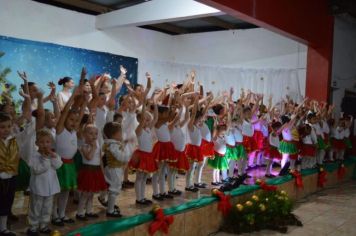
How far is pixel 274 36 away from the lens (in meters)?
9.40

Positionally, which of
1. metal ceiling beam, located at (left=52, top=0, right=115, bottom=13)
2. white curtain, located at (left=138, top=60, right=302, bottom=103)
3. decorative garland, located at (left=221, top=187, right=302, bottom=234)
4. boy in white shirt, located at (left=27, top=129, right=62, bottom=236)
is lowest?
A: decorative garland, located at (left=221, top=187, right=302, bottom=234)

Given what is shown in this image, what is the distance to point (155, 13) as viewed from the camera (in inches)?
299

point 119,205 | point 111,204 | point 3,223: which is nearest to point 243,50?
point 119,205

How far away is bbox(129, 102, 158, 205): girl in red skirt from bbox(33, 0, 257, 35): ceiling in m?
4.56

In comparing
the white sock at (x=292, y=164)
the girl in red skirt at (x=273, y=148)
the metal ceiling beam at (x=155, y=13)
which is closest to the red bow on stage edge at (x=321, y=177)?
the white sock at (x=292, y=164)

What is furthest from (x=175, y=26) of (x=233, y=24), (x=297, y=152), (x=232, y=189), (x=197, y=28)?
(x=232, y=189)

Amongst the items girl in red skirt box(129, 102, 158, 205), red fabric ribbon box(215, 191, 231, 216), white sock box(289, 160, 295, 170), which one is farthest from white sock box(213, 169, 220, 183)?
white sock box(289, 160, 295, 170)

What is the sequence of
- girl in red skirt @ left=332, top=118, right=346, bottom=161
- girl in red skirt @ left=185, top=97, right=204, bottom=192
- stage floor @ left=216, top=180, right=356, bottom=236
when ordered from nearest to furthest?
stage floor @ left=216, top=180, right=356, bottom=236
girl in red skirt @ left=185, top=97, right=204, bottom=192
girl in red skirt @ left=332, top=118, right=346, bottom=161

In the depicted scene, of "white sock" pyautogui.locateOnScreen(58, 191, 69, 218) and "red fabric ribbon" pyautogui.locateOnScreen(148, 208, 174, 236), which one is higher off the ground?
"white sock" pyautogui.locateOnScreen(58, 191, 69, 218)

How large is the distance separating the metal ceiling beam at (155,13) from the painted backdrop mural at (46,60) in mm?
787

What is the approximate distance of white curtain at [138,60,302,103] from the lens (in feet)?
29.9

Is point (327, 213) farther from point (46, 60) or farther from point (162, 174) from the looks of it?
point (46, 60)

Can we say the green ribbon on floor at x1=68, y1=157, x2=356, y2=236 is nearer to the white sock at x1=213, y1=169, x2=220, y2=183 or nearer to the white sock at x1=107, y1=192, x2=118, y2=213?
the white sock at x1=107, y1=192, x2=118, y2=213

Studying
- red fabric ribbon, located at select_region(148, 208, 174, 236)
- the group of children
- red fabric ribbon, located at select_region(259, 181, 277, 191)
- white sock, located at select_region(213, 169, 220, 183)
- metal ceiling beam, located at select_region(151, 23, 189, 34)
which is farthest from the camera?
metal ceiling beam, located at select_region(151, 23, 189, 34)
